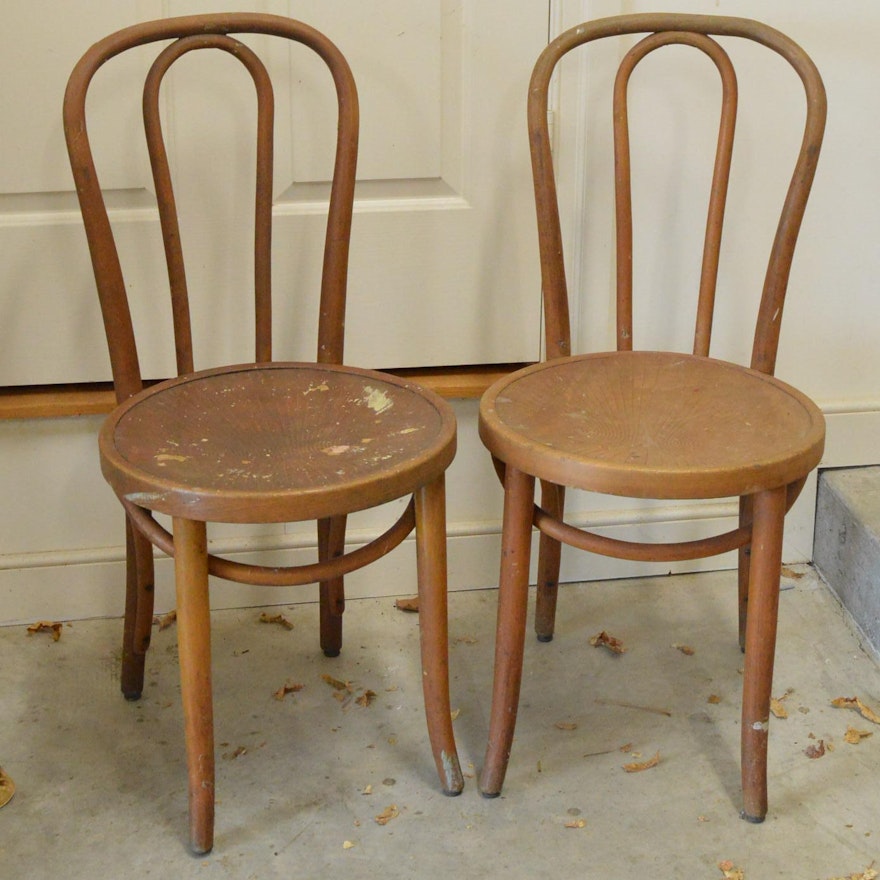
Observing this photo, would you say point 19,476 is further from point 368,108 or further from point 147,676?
point 368,108

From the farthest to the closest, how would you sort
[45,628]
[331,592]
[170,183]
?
1. [45,628]
2. [331,592]
3. [170,183]

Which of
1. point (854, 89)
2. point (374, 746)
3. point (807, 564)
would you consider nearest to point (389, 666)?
point (374, 746)

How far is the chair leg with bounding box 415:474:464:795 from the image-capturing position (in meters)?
1.37

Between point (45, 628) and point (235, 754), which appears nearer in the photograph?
point (235, 754)

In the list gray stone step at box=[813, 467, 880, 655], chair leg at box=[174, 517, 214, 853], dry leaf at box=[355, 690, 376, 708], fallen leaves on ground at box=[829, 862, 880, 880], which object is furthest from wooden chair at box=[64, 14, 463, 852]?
gray stone step at box=[813, 467, 880, 655]

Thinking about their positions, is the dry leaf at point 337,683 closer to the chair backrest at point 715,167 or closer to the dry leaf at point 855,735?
the chair backrest at point 715,167

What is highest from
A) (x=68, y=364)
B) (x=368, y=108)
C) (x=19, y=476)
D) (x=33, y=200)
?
(x=368, y=108)

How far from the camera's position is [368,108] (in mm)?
1679

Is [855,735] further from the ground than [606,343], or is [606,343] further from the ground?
[606,343]

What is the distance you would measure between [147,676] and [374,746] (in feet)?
1.27

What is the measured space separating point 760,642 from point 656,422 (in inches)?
11.6

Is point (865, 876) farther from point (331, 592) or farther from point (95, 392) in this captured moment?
point (95, 392)

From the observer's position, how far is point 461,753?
1588 millimetres

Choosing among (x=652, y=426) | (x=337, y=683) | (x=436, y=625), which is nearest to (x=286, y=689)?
(x=337, y=683)
